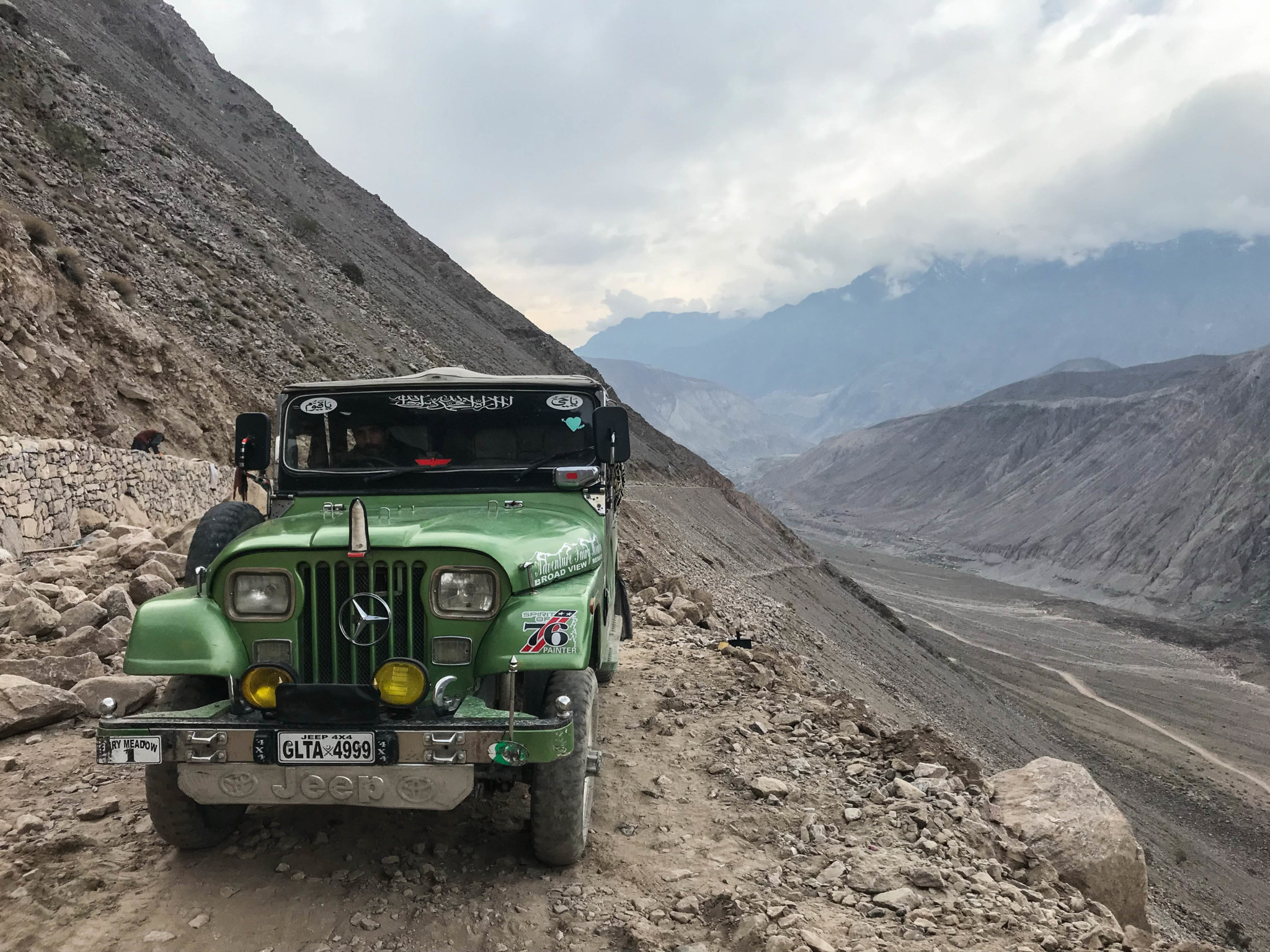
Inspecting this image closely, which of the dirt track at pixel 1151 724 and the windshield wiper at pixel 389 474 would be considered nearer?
the windshield wiper at pixel 389 474

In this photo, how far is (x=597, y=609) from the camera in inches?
187

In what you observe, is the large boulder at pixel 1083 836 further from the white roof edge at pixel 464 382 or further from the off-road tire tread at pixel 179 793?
the off-road tire tread at pixel 179 793

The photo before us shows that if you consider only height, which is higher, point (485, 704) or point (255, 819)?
point (485, 704)

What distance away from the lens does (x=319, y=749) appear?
3.45 m

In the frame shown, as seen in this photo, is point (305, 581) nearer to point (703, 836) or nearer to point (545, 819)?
point (545, 819)

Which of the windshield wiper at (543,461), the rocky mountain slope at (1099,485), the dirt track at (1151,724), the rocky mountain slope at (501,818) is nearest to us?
the rocky mountain slope at (501,818)

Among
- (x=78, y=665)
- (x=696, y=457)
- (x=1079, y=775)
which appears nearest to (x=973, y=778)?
(x=1079, y=775)

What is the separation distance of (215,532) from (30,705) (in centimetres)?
197

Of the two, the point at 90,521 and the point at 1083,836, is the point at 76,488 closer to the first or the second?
the point at 90,521

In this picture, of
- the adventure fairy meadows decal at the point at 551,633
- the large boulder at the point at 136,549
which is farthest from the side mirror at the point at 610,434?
the large boulder at the point at 136,549

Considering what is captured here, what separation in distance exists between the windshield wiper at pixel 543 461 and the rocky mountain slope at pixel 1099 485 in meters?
54.4

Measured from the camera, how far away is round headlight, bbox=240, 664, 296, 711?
3.56 m

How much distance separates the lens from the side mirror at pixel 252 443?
5.10 m

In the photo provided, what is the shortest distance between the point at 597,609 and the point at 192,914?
230cm
